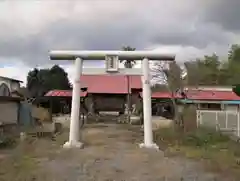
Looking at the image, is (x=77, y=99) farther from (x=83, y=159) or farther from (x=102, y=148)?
(x=83, y=159)

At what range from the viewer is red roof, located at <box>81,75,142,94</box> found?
33.5m

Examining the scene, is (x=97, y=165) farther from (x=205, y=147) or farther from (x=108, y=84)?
(x=108, y=84)

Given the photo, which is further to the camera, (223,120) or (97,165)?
(223,120)

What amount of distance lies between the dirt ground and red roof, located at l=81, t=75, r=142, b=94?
760 inches

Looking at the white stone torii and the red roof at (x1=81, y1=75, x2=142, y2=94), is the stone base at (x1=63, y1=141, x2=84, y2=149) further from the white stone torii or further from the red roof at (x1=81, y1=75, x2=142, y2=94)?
the red roof at (x1=81, y1=75, x2=142, y2=94)

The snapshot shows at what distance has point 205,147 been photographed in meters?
13.8

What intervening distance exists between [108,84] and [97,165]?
25346mm

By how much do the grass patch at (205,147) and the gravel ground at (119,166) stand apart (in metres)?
0.57

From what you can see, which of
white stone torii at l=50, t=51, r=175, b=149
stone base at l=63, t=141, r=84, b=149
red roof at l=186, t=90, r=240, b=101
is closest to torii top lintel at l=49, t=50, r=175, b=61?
white stone torii at l=50, t=51, r=175, b=149

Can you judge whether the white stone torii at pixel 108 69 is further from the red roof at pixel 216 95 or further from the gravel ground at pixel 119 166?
the red roof at pixel 216 95

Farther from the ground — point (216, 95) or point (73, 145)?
point (216, 95)

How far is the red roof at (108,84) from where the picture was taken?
33.5m

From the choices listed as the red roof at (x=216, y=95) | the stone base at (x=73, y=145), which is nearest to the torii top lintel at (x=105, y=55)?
the stone base at (x=73, y=145)

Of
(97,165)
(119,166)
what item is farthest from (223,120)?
(97,165)
